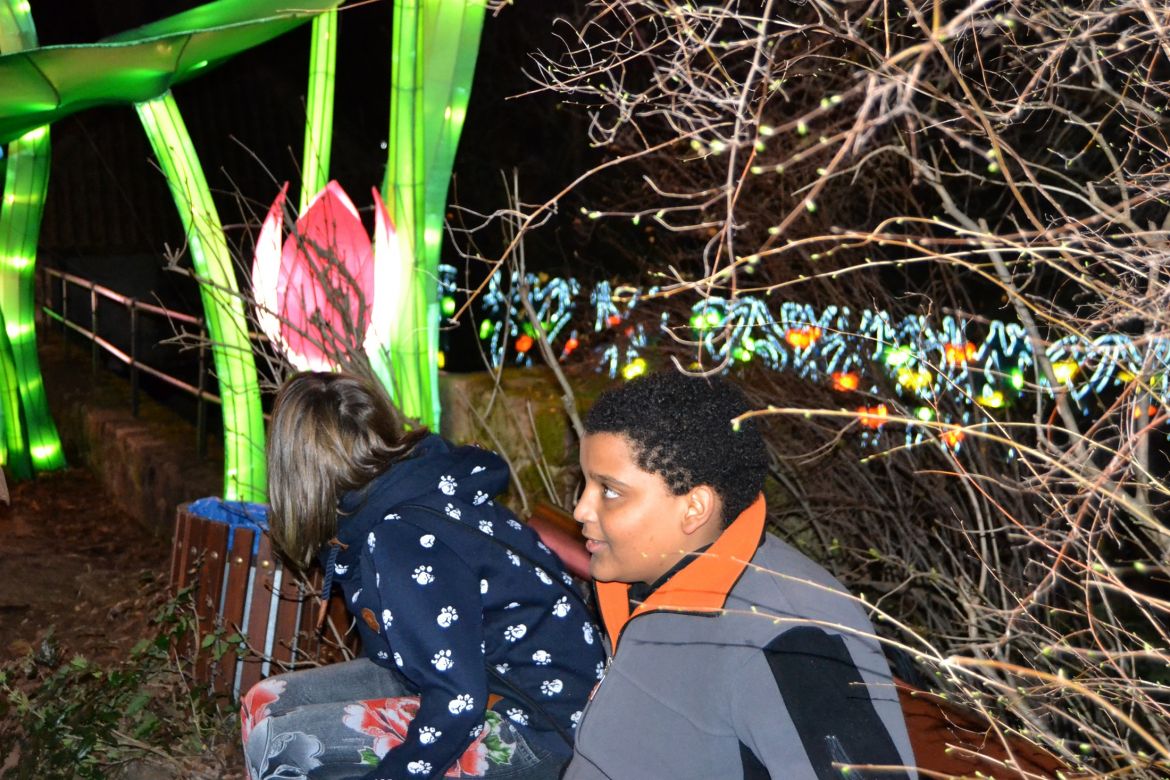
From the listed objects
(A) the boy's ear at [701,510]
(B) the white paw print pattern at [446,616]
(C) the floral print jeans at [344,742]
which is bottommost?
(C) the floral print jeans at [344,742]

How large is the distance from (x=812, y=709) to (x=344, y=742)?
1138mm

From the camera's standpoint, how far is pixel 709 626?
1871 millimetres

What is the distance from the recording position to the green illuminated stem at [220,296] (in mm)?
4520

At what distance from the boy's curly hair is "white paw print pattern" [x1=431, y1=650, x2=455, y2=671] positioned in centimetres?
56

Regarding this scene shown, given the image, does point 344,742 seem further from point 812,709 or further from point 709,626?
Result: point 812,709

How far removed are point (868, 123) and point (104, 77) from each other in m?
3.68

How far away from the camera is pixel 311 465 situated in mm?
2547

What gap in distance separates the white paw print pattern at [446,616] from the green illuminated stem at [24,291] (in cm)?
512

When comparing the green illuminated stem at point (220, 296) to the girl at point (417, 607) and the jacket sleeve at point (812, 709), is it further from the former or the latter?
the jacket sleeve at point (812, 709)

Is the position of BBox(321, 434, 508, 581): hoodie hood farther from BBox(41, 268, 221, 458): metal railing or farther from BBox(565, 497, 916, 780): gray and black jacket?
BBox(41, 268, 221, 458): metal railing

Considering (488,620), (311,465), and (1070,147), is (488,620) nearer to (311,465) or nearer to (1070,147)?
(311,465)

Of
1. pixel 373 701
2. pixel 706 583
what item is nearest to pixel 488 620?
pixel 373 701

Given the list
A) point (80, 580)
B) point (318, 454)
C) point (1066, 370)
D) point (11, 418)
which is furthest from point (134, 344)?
point (1066, 370)

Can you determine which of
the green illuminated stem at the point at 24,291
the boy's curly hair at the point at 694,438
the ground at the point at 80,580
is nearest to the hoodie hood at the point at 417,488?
the boy's curly hair at the point at 694,438
